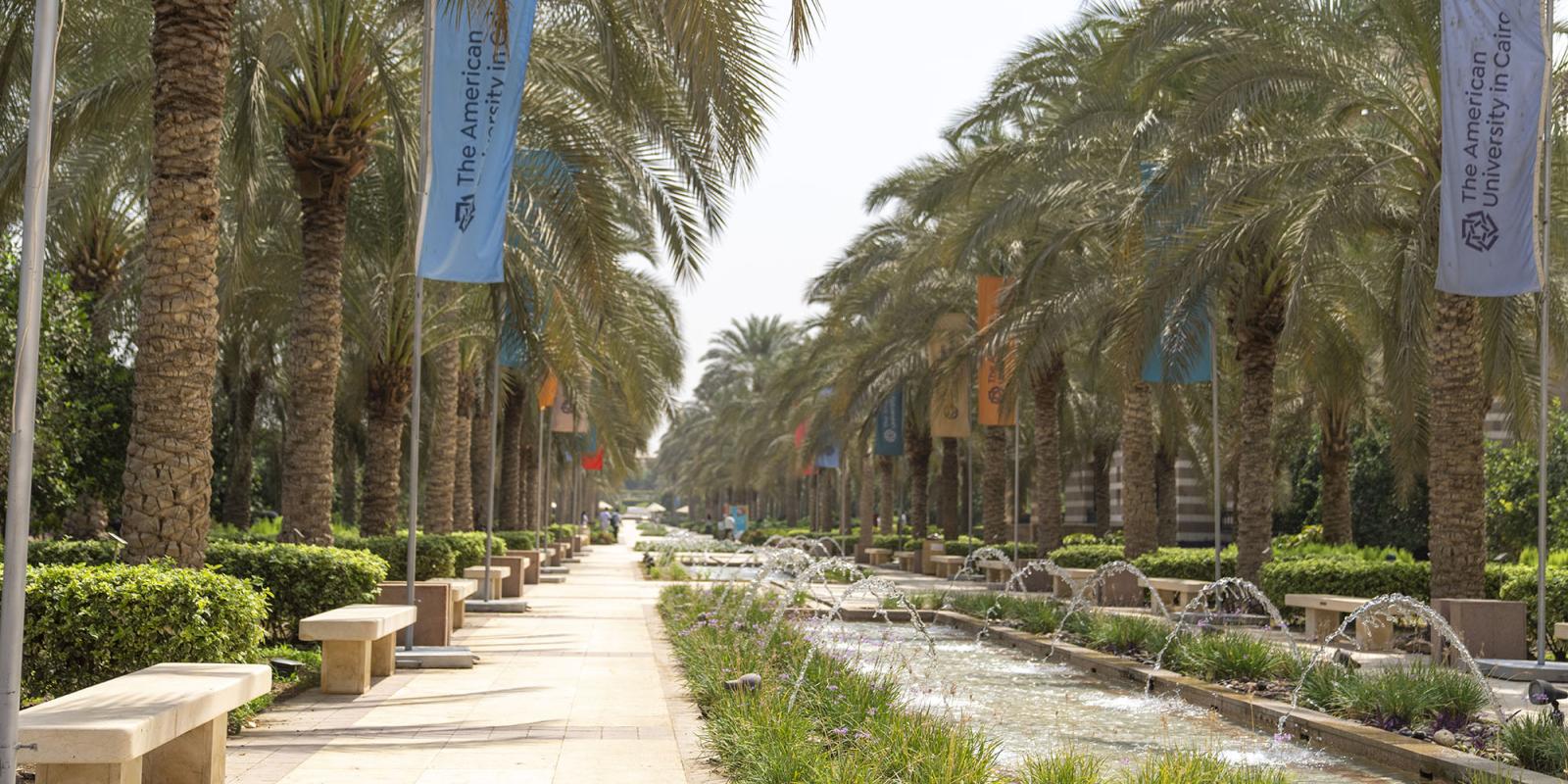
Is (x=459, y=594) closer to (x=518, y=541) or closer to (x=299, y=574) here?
(x=299, y=574)

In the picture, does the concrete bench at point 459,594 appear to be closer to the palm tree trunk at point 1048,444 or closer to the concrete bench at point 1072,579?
the concrete bench at point 1072,579

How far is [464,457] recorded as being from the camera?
29.4 metres

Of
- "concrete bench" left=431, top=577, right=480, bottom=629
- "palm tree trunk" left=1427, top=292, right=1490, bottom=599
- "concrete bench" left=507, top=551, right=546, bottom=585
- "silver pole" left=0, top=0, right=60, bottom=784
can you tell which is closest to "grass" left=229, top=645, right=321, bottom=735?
"concrete bench" left=431, top=577, right=480, bottom=629

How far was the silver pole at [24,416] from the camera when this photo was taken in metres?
5.58

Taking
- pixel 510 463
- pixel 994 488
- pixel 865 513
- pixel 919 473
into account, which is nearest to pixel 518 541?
pixel 510 463

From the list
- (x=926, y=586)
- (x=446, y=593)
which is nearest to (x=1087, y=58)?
(x=926, y=586)

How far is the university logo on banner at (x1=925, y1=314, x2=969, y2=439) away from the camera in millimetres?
30297

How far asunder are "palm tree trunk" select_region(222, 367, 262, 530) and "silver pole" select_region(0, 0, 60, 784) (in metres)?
27.1

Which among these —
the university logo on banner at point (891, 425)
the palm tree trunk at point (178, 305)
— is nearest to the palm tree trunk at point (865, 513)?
the university logo on banner at point (891, 425)

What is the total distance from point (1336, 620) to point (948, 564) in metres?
18.8

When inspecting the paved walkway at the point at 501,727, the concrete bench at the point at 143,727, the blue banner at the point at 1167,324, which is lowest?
the paved walkway at the point at 501,727

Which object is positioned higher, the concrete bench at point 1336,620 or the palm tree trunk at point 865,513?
the palm tree trunk at point 865,513

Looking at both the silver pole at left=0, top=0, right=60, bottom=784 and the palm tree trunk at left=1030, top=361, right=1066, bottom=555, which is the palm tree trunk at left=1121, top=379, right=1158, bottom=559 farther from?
the silver pole at left=0, top=0, right=60, bottom=784

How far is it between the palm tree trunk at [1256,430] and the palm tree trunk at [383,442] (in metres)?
A: 11.5
